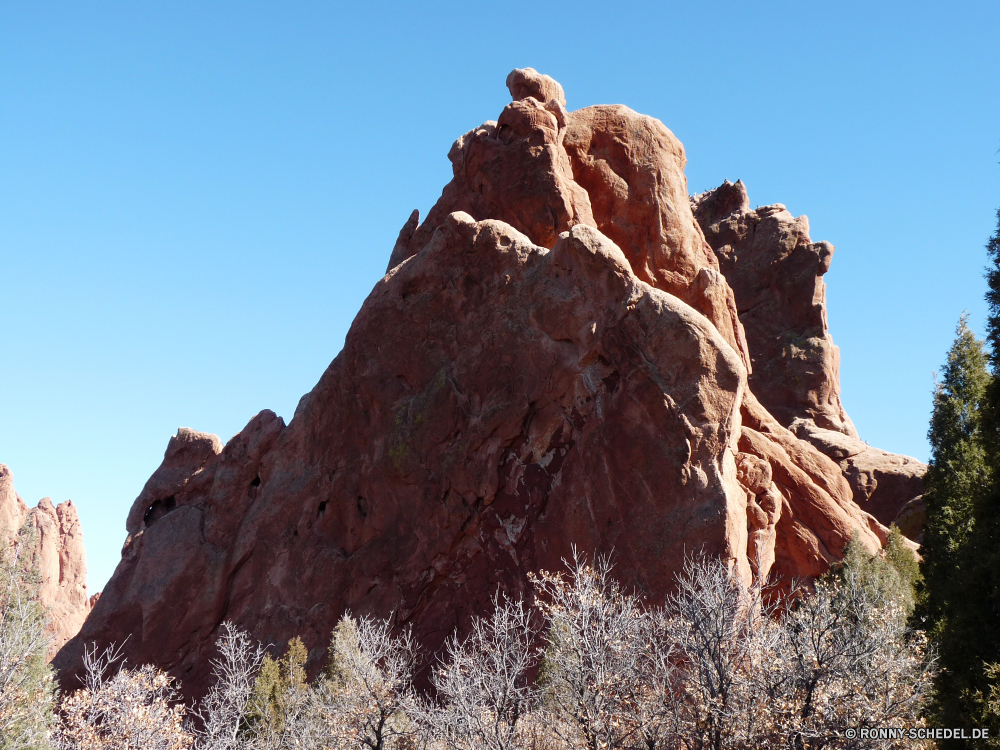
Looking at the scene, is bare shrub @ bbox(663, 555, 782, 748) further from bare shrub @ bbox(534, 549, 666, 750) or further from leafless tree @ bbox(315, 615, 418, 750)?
leafless tree @ bbox(315, 615, 418, 750)

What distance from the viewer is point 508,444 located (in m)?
33.5

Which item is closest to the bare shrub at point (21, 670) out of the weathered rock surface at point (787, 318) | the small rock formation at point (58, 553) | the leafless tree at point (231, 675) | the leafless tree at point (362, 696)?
the leafless tree at point (231, 675)

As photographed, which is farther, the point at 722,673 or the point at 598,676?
the point at 598,676

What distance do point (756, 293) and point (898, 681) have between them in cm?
3634

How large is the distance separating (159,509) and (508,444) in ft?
71.6

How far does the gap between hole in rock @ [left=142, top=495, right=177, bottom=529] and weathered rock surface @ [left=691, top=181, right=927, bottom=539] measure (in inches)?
1250

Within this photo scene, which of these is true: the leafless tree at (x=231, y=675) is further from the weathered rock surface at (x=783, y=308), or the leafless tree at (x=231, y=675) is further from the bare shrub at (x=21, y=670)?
the weathered rock surface at (x=783, y=308)

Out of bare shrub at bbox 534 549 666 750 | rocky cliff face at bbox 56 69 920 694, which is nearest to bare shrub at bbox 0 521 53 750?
rocky cliff face at bbox 56 69 920 694

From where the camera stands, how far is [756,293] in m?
53.0

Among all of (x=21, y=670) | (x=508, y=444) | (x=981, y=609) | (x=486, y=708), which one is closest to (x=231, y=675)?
(x=21, y=670)

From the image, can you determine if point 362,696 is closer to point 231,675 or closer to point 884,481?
point 231,675

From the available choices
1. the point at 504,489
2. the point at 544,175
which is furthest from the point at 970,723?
the point at 544,175

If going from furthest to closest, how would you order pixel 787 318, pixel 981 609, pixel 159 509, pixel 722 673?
pixel 787 318
pixel 159 509
pixel 722 673
pixel 981 609

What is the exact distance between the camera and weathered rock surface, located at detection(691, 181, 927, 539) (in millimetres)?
47469
